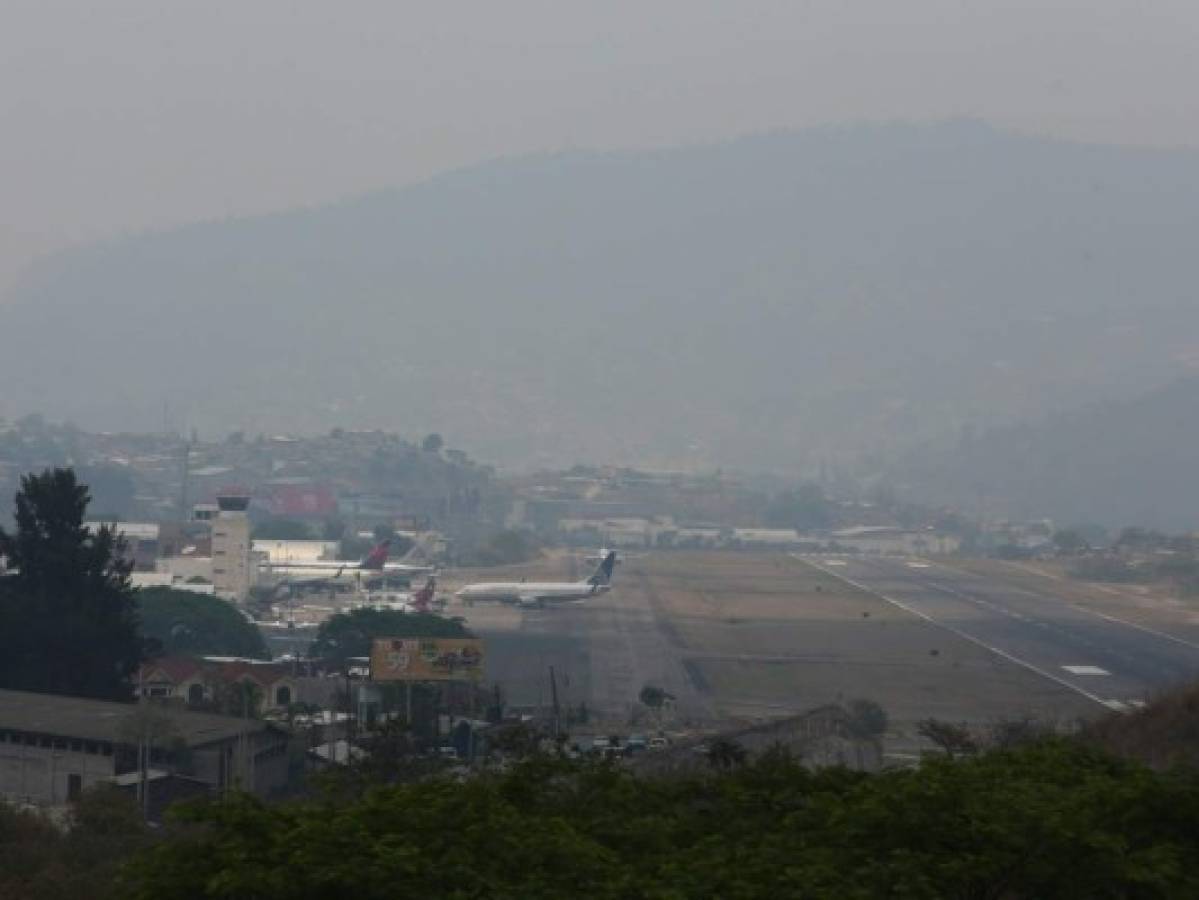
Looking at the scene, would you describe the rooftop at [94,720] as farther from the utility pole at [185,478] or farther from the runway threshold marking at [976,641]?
the utility pole at [185,478]

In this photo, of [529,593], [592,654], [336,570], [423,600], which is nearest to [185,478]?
[336,570]

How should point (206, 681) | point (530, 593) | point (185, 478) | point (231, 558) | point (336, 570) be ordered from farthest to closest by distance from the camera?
1. point (185, 478)
2. point (336, 570)
3. point (231, 558)
4. point (530, 593)
5. point (206, 681)

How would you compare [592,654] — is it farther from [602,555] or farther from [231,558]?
[602,555]

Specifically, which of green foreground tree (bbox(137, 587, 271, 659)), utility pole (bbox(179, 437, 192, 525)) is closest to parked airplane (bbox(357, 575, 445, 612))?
green foreground tree (bbox(137, 587, 271, 659))

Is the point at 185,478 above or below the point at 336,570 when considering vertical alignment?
above

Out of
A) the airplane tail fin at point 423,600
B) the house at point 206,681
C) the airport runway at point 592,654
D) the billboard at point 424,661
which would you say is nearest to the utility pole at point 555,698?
the airport runway at point 592,654

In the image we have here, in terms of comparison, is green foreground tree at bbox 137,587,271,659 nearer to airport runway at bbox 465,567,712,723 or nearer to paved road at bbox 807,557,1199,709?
airport runway at bbox 465,567,712,723

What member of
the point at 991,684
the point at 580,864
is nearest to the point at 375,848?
the point at 580,864
